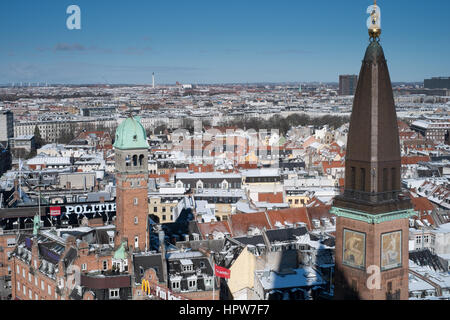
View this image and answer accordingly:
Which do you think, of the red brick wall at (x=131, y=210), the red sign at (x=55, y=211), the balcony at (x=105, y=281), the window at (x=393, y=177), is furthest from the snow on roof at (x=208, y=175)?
the window at (x=393, y=177)

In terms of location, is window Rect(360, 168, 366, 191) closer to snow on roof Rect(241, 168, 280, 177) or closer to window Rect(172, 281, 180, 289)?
window Rect(172, 281, 180, 289)

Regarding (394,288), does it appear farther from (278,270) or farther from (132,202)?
(132,202)

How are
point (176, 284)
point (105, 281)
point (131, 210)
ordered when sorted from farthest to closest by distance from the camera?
point (131, 210) → point (176, 284) → point (105, 281)

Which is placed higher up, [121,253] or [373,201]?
[373,201]

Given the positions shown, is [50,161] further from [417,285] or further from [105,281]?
[417,285]

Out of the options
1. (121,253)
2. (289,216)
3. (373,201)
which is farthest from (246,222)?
(373,201)

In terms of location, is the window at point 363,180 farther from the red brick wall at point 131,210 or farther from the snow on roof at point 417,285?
the red brick wall at point 131,210
